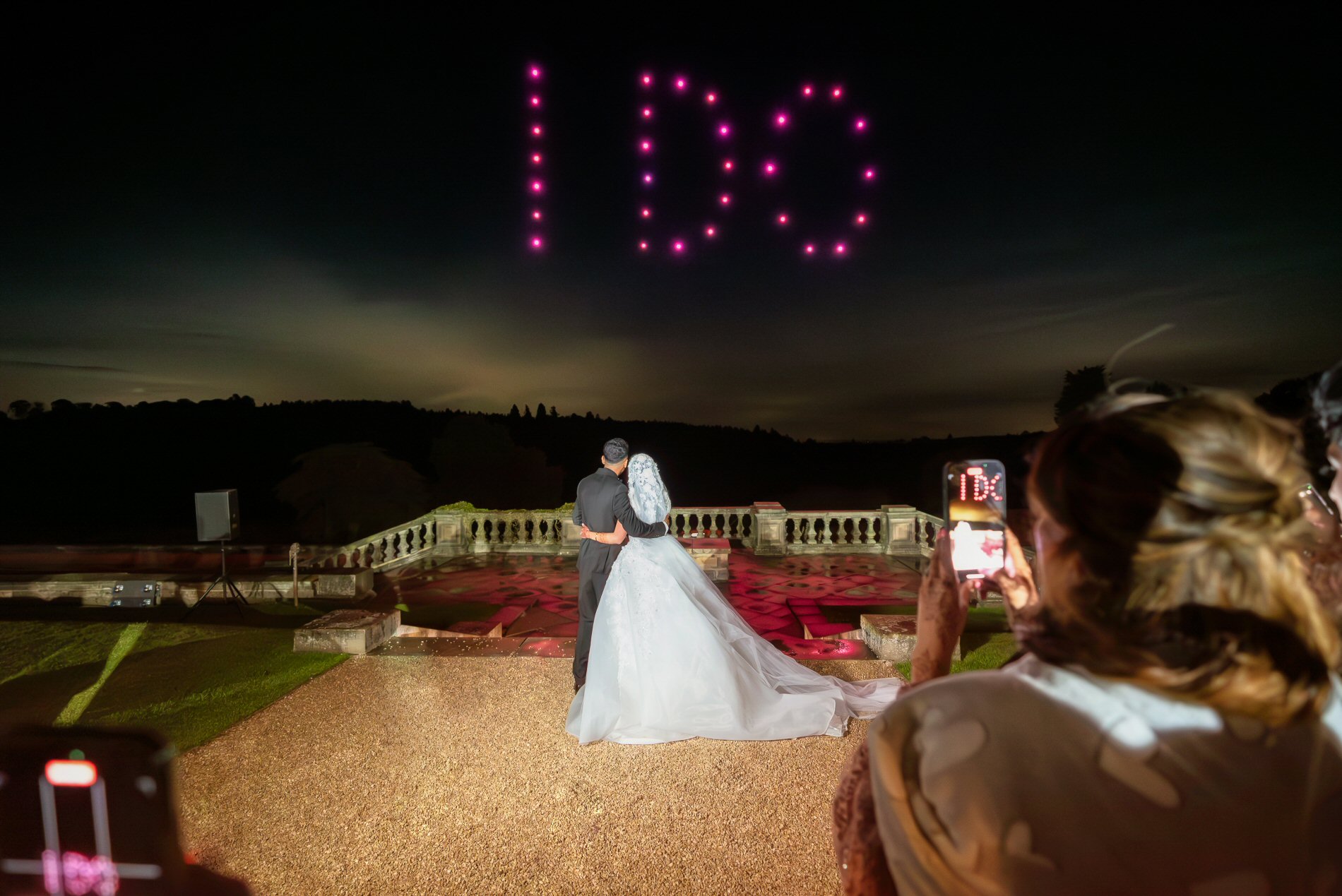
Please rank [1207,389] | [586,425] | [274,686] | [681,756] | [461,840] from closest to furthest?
[1207,389]
[461,840]
[681,756]
[274,686]
[586,425]

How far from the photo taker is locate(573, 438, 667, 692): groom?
201 inches

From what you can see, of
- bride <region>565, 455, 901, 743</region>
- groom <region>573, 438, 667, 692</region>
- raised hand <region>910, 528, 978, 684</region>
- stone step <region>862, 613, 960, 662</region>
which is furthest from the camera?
stone step <region>862, 613, 960, 662</region>

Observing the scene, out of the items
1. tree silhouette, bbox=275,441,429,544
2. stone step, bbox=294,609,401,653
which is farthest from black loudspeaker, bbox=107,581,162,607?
tree silhouette, bbox=275,441,429,544

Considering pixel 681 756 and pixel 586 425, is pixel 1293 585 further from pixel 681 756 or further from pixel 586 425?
pixel 586 425

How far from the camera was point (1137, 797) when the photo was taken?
2.65 ft

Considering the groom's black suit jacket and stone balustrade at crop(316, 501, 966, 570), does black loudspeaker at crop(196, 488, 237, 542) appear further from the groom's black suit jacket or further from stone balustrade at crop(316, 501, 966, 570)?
the groom's black suit jacket

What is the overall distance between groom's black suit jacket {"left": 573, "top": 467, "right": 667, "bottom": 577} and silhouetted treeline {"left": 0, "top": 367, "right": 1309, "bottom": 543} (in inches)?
110

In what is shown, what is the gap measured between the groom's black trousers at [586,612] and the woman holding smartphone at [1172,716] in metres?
4.53

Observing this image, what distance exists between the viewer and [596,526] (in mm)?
5203

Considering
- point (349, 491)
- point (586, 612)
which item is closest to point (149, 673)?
point (586, 612)

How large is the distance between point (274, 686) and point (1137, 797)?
6.14 meters

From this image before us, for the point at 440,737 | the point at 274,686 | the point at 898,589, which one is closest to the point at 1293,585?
the point at 440,737

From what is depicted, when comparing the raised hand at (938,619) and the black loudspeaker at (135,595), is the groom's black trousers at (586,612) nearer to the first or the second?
the raised hand at (938,619)

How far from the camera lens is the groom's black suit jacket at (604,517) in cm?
496
